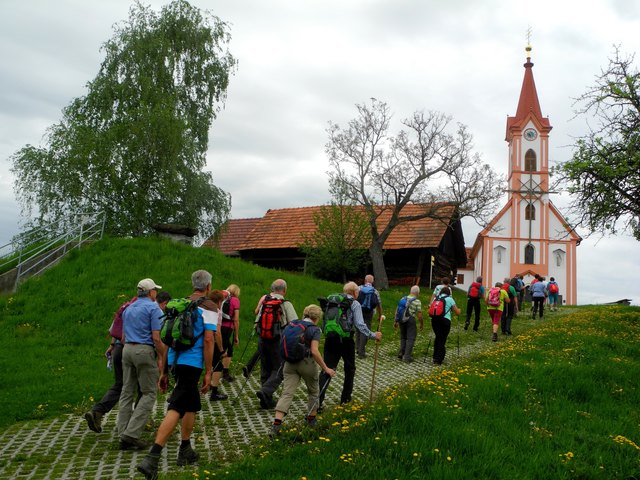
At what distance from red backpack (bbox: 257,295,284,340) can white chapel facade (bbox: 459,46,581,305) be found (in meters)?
48.0

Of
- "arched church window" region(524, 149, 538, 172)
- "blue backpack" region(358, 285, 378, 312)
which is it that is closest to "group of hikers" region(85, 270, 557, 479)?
"blue backpack" region(358, 285, 378, 312)

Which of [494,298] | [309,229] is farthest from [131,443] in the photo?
[309,229]

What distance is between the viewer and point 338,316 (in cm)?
883

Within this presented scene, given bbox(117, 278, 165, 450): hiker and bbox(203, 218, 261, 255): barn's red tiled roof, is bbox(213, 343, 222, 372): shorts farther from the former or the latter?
bbox(203, 218, 261, 255): barn's red tiled roof

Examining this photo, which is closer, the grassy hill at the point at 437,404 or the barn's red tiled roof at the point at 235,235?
the grassy hill at the point at 437,404

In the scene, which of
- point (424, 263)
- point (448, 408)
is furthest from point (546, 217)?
point (448, 408)

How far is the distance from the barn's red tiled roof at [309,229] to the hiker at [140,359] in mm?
27468

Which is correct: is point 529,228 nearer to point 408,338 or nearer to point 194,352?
point 408,338

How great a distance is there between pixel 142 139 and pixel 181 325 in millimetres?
21550

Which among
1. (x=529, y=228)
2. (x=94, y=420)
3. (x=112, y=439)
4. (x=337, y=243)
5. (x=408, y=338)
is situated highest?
(x=529, y=228)

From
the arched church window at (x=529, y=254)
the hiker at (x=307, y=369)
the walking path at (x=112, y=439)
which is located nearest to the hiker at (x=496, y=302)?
the walking path at (x=112, y=439)

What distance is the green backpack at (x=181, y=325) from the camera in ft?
21.6

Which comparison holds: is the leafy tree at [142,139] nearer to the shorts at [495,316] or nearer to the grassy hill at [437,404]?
the grassy hill at [437,404]

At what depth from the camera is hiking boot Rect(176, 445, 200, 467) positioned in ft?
22.1
